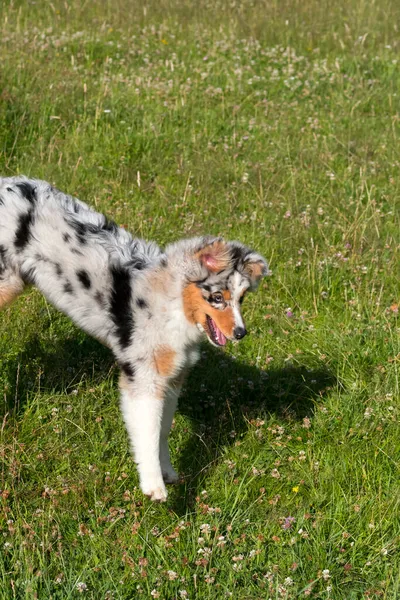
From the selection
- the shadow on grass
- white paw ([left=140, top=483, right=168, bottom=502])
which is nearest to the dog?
white paw ([left=140, top=483, right=168, bottom=502])

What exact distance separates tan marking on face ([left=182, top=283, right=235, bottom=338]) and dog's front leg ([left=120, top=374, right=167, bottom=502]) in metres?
0.45

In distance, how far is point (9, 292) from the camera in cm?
500

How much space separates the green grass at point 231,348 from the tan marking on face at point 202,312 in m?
0.95

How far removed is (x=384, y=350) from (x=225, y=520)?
6.29ft

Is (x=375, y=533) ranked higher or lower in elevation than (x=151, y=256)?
lower

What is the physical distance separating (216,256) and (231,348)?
5.17ft

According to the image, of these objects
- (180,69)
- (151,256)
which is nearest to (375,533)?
(151,256)

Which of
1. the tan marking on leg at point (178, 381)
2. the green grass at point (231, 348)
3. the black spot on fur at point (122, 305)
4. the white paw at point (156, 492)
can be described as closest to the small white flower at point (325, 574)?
the green grass at point (231, 348)

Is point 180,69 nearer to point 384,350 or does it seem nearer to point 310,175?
point 310,175

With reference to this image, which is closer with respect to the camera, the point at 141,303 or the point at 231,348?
the point at 141,303

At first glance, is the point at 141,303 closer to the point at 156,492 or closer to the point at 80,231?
the point at 80,231

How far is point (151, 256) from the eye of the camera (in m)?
5.15

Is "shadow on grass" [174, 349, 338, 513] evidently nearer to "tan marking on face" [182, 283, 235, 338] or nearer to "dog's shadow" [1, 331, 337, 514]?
"dog's shadow" [1, 331, 337, 514]

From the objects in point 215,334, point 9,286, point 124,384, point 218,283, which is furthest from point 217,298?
point 9,286
